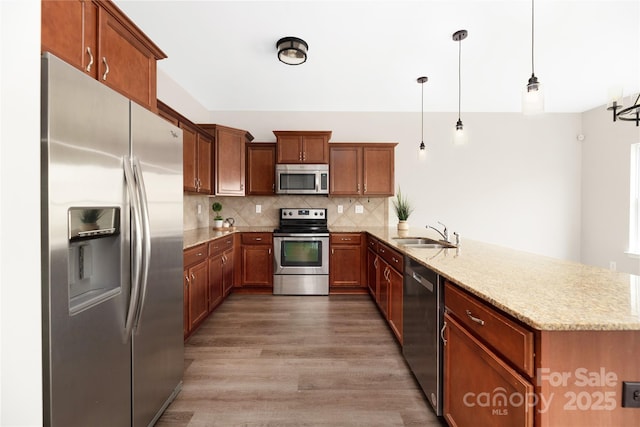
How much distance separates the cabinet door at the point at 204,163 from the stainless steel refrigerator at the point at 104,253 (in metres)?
1.85

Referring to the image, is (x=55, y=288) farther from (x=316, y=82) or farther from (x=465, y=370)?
(x=316, y=82)

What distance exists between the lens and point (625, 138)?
4.02 meters

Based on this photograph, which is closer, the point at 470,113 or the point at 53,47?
the point at 53,47

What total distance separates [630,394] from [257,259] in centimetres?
361

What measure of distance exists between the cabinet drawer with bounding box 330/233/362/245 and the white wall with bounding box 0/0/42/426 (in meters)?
3.30

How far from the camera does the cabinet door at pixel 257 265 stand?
3.96m

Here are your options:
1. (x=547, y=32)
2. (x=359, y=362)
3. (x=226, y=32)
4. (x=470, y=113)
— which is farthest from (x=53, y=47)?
(x=470, y=113)

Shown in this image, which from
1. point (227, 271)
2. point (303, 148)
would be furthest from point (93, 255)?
point (303, 148)

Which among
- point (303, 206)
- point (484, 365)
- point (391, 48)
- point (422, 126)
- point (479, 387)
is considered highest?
point (391, 48)

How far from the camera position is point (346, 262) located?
3.99 m

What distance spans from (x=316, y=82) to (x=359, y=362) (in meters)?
3.05

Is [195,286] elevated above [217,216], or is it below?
below

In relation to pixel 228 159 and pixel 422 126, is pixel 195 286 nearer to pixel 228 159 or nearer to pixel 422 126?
pixel 228 159

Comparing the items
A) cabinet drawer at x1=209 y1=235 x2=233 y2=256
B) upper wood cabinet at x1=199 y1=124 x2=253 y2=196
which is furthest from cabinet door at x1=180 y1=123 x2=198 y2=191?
→ cabinet drawer at x1=209 y1=235 x2=233 y2=256
